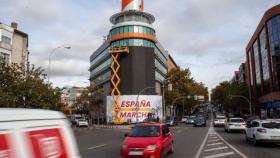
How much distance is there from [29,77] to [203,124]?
30989mm

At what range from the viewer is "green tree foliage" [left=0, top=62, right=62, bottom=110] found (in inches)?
1259

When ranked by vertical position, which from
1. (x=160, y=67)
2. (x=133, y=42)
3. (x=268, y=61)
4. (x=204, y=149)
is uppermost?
(x=133, y=42)

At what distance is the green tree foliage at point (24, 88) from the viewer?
3197cm

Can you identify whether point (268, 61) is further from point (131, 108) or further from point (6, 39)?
point (6, 39)

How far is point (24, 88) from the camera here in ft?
108

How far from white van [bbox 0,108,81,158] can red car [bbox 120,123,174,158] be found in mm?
8524

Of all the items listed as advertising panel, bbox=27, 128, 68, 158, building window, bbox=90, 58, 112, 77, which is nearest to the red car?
advertising panel, bbox=27, 128, 68, 158

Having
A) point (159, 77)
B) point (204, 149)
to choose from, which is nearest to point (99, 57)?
point (159, 77)

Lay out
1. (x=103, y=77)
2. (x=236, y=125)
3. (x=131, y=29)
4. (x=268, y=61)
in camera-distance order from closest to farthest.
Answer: (x=236, y=125) < (x=268, y=61) < (x=131, y=29) < (x=103, y=77)

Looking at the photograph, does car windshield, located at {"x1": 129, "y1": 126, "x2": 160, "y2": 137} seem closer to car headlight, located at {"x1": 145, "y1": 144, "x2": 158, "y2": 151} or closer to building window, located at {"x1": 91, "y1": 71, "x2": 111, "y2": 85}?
car headlight, located at {"x1": 145, "y1": 144, "x2": 158, "y2": 151}

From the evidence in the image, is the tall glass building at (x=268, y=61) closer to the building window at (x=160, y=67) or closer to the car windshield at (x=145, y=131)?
the building window at (x=160, y=67)

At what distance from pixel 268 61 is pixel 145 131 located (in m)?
62.2

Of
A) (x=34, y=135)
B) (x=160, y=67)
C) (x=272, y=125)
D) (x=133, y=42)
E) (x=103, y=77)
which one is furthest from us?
(x=160, y=67)

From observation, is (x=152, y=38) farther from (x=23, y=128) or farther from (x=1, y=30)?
(x=23, y=128)
